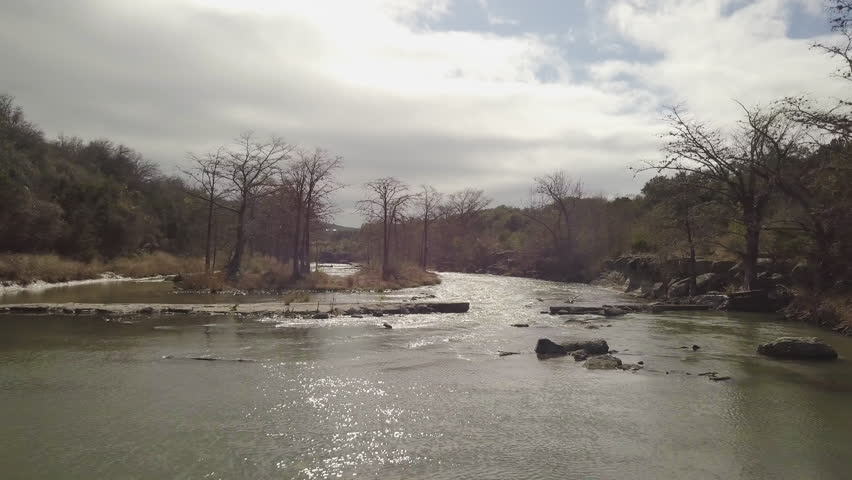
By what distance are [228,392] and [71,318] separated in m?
13.0

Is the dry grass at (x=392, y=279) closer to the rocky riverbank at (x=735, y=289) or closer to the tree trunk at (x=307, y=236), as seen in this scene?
the tree trunk at (x=307, y=236)

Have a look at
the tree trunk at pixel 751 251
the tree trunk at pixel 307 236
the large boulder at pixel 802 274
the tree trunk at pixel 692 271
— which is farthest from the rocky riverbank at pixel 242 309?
the large boulder at pixel 802 274

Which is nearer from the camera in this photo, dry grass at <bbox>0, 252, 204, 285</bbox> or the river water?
the river water

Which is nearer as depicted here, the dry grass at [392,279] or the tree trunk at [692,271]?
the tree trunk at [692,271]

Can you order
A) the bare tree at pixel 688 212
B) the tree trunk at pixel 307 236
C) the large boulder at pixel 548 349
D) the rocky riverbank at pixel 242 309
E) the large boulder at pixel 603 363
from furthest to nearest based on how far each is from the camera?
the tree trunk at pixel 307 236 < the bare tree at pixel 688 212 < the rocky riverbank at pixel 242 309 < the large boulder at pixel 548 349 < the large boulder at pixel 603 363

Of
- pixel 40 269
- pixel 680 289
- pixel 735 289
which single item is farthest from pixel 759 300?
pixel 40 269

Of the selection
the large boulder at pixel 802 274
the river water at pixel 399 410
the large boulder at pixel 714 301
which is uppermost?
the large boulder at pixel 802 274

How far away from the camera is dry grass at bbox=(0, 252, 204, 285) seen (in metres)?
32.3

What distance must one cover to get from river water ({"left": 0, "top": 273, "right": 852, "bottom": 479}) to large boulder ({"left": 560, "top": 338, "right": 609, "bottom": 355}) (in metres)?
0.99

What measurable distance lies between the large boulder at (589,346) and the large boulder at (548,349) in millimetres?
246

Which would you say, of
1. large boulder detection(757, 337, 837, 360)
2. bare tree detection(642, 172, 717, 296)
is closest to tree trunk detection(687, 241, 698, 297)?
bare tree detection(642, 172, 717, 296)

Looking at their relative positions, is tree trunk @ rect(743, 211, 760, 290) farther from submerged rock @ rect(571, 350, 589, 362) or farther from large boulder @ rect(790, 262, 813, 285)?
submerged rock @ rect(571, 350, 589, 362)

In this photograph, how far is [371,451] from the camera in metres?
7.88

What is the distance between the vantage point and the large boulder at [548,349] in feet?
49.7
